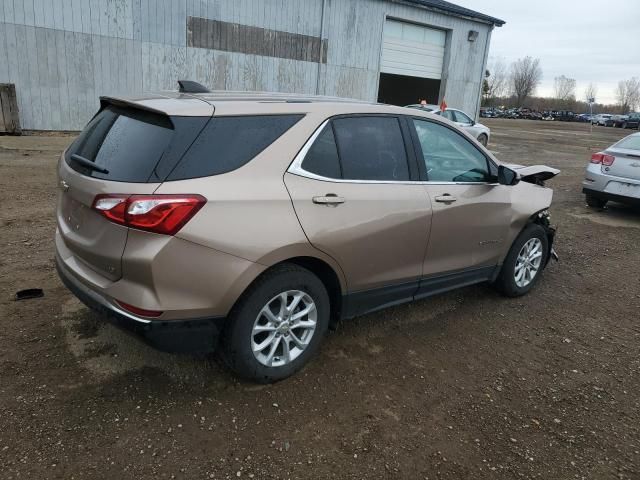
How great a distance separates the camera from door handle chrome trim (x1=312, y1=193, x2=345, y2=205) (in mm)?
3000

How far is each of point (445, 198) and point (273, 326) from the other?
1636mm

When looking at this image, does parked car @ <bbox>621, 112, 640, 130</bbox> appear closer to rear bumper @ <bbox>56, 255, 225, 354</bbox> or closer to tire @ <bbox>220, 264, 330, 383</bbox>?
tire @ <bbox>220, 264, 330, 383</bbox>

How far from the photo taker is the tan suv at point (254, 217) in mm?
2574

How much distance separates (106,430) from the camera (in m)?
2.65

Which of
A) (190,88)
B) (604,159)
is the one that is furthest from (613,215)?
(190,88)

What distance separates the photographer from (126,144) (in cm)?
281

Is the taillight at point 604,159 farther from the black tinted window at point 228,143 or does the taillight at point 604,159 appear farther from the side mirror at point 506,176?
the black tinted window at point 228,143

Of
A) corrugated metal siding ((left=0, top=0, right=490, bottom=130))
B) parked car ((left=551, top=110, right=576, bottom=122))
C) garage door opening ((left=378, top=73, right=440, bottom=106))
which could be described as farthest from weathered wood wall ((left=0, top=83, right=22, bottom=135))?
parked car ((left=551, top=110, right=576, bottom=122))

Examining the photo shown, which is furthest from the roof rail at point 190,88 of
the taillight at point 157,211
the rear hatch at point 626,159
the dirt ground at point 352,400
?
the rear hatch at point 626,159

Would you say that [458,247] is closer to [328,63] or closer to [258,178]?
[258,178]

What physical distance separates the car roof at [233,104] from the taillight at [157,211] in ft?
1.67

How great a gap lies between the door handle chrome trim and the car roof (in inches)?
22.3

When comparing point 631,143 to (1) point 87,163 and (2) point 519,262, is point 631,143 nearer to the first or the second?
(2) point 519,262

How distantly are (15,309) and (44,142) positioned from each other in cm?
1091
